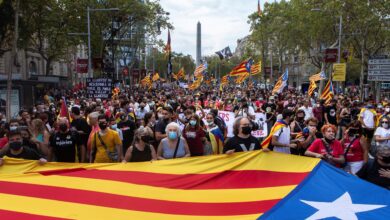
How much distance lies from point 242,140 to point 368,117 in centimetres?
752

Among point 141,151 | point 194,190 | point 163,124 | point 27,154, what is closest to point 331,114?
point 163,124

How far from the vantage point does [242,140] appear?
6250 millimetres

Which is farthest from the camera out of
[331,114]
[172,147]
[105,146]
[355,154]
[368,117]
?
[331,114]

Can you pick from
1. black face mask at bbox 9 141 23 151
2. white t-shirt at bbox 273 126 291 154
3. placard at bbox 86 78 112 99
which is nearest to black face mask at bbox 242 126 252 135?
white t-shirt at bbox 273 126 291 154

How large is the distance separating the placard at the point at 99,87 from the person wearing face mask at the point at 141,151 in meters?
12.5

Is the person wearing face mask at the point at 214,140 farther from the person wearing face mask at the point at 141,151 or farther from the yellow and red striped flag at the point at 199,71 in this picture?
the yellow and red striped flag at the point at 199,71

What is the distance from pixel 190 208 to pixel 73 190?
1.45 meters

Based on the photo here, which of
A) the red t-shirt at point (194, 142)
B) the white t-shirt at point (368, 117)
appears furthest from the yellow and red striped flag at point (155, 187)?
the white t-shirt at point (368, 117)

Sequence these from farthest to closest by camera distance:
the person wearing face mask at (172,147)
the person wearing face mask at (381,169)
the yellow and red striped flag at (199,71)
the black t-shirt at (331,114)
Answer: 1. the yellow and red striped flag at (199,71)
2. the black t-shirt at (331,114)
3. the person wearing face mask at (172,147)
4. the person wearing face mask at (381,169)

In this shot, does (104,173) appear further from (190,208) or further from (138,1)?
(138,1)

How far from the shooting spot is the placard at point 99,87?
18.5 meters

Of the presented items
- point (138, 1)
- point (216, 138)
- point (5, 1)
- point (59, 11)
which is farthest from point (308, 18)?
point (216, 138)

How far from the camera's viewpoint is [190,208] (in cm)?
494

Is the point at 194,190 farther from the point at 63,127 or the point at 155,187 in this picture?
the point at 63,127
